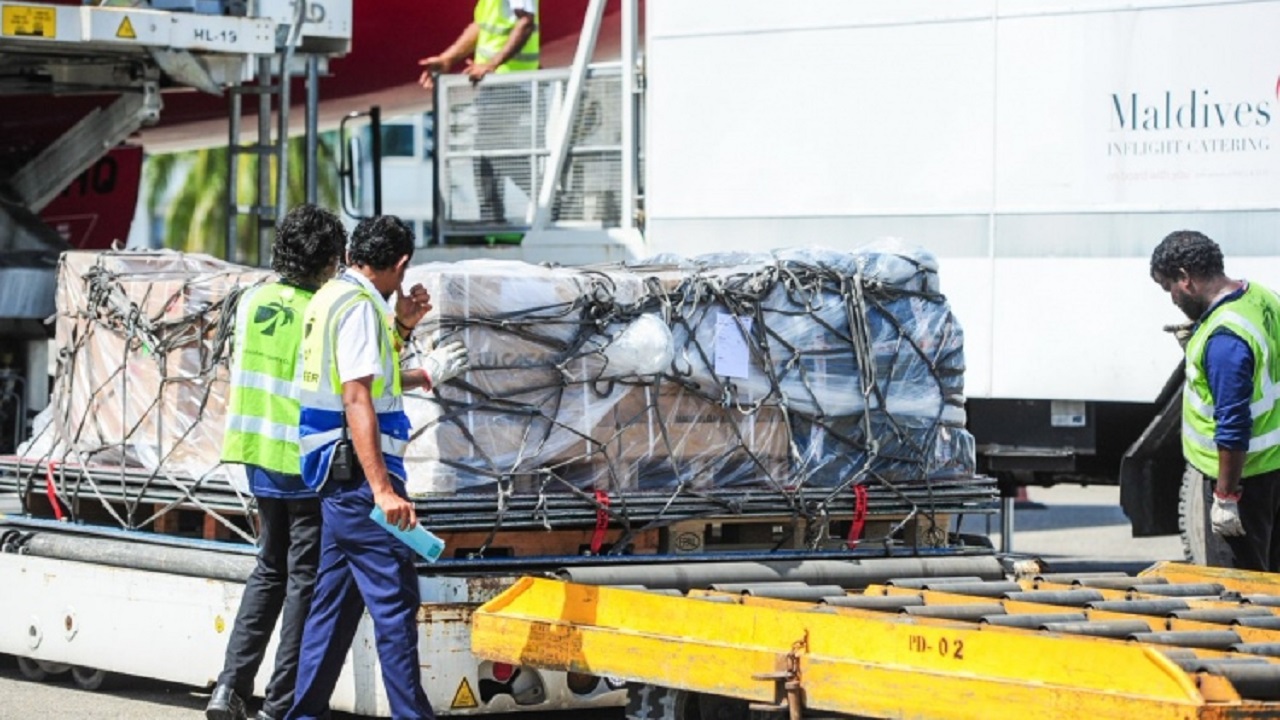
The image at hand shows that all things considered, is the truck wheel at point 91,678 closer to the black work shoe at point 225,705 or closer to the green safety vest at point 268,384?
the black work shoe at point 225,705

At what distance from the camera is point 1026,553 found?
14.0 meters

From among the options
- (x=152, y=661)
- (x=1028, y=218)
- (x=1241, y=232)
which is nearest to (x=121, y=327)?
(x=152, y=661)

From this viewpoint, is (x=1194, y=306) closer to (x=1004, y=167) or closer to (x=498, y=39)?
(x=1004, y=167)

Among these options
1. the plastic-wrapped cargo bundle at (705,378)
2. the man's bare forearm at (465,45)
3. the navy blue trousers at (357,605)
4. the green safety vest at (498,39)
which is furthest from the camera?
the man's bare forearm at (465,45)

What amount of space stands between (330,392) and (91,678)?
276 centimetres

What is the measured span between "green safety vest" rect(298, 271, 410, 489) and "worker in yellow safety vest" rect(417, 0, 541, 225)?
4836 millimetres

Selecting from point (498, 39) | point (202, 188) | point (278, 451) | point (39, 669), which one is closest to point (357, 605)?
point (278, 451)

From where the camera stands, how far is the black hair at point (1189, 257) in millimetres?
7816

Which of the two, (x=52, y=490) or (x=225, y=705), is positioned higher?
(x=52, y=490)

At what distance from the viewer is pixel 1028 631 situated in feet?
19.5

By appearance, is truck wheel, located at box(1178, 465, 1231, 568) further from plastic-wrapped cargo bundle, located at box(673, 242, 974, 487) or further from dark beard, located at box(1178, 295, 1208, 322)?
dark beard, located at box(1178, 295, 1208, 322)

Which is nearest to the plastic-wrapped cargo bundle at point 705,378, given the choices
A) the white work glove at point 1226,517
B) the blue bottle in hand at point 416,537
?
the blue bottle in hand at point 416,537

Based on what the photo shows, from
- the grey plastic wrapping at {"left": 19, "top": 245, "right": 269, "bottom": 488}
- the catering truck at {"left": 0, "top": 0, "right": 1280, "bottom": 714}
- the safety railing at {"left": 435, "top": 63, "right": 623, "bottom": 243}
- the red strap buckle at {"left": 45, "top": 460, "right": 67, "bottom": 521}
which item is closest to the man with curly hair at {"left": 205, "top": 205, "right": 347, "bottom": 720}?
the catering truck at {"left": 0, "top": 0, "right": 1280, "bottom": 714}

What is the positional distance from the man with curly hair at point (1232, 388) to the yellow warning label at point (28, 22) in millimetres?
5252
